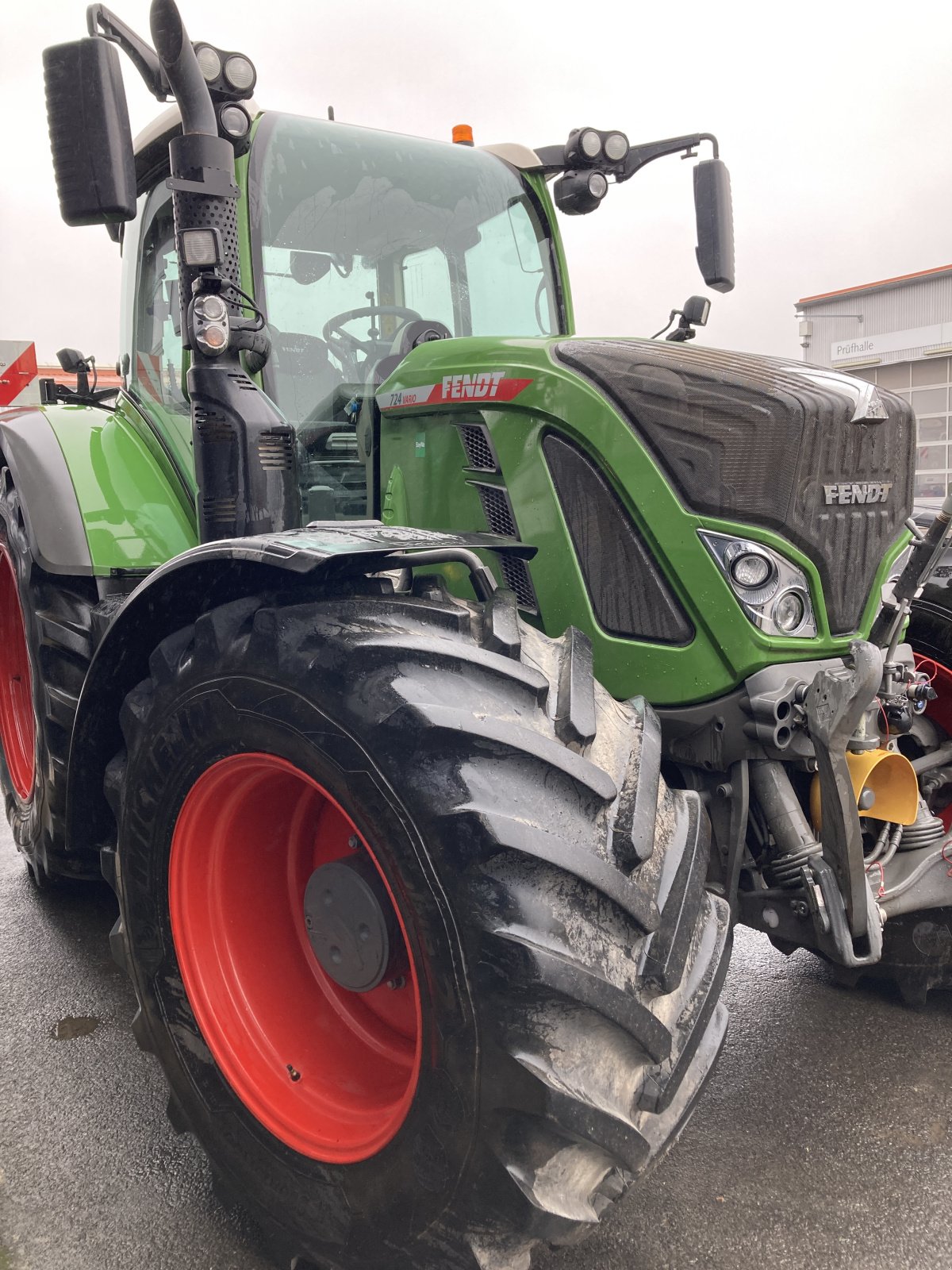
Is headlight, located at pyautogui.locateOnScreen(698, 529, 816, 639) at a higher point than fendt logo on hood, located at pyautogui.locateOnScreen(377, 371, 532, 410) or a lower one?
lower

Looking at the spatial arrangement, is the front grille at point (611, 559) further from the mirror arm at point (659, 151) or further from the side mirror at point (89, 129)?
the mirror arm at point (659, 151)

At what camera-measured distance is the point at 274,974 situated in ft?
6.75

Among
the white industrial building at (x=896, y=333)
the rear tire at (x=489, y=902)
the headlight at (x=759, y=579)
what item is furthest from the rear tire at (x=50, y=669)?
the white industrial building at (x=896, y=333)

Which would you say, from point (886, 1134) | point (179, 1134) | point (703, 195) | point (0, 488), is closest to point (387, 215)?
point (703, 195)

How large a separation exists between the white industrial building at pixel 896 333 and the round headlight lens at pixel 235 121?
20.0m

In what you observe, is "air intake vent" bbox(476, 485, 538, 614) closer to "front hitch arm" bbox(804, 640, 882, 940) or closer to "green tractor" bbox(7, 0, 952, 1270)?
"green tractor" bbox(7, 0, 952, 1270)

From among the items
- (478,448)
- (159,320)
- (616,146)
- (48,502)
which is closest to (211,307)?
(478,448)

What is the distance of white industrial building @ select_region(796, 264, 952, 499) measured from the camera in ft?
69.3

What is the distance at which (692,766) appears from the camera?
205 cm

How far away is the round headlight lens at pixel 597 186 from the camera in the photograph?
10.1 feet

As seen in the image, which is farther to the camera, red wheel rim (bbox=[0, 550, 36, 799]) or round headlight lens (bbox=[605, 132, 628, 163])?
red wheel rim (bbox=[0, 550, 36, 799])

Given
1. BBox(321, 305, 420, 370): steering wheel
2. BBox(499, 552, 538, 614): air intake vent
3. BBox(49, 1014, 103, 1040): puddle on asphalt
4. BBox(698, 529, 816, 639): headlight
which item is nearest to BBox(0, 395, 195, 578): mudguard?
BBox(321, 305, 420, 370): steering wheel

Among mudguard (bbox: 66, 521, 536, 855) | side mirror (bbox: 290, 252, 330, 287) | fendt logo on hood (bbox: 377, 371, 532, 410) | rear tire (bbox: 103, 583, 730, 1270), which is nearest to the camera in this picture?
rear tire (bbox: 103, 583, 730, 1270)

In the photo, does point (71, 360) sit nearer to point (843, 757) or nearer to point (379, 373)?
point (379, 373)
